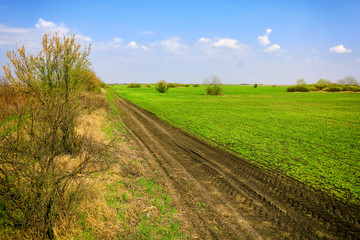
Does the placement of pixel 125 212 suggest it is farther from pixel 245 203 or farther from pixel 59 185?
pixel 245 203

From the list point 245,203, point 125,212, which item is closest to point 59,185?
point 125,212

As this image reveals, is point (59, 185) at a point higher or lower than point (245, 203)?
higher

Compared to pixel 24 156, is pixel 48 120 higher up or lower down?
higher up

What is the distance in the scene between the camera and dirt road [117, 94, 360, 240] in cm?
473

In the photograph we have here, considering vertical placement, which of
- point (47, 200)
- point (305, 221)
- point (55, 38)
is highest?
point (55, 38)

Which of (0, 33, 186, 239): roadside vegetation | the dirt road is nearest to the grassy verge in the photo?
(0, 33, 186, 239): roadside vegetation

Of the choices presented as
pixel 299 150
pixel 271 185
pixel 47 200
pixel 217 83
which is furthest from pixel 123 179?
Result: pixel 217 83

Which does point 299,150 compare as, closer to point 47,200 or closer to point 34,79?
point 47,200

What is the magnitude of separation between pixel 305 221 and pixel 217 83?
2245 inches

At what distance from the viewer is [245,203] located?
5.80 meters

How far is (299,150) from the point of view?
10852mm

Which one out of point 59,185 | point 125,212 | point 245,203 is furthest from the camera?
point 245,203

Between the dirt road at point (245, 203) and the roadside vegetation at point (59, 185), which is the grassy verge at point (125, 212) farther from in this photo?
the dirt road at point (245, 203)

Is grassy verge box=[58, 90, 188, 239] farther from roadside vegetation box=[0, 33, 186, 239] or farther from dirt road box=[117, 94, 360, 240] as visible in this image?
dirt road box=[117, 94, 360, 240]
